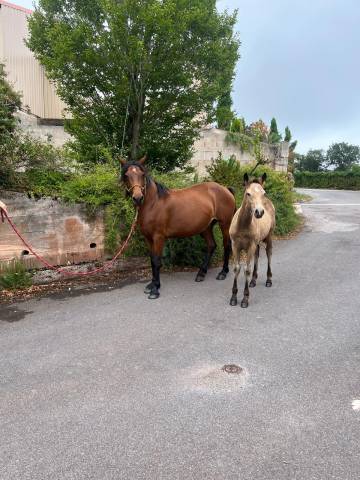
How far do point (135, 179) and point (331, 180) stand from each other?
40.1m

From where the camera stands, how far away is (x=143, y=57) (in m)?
8.27

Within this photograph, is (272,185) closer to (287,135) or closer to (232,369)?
(232,369)

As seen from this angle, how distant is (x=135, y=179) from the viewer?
5.62 m

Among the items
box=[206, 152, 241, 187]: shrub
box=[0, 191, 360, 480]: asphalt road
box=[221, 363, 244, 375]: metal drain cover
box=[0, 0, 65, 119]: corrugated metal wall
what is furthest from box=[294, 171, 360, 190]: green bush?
box=[221, 363, 244, 375]: metal drain cover

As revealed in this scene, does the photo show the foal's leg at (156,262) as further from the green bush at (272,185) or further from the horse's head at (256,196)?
the green bush at (272,185)

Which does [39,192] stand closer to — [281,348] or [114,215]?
[114,215]

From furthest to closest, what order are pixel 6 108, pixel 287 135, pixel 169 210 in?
pixel 287 135
pixel 6 108
pixel 169 210

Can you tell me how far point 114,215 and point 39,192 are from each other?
1380mm

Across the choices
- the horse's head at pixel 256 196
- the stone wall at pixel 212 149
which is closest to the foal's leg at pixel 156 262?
the horse's head at pixel 256 196

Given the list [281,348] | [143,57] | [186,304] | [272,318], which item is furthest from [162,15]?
[281,348]

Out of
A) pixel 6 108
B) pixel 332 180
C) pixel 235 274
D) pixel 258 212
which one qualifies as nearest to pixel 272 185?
pixel 235 274

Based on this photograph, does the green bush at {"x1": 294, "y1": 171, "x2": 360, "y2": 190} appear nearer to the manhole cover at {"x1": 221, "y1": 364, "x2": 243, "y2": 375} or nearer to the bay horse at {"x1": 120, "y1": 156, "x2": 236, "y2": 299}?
the bay horse at {"x1": 120, "y1": 156, "x2": 236, "y2": 299}

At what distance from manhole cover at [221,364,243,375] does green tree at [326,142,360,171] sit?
67.3 m

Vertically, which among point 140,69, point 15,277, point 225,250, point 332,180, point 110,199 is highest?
point 140,69
